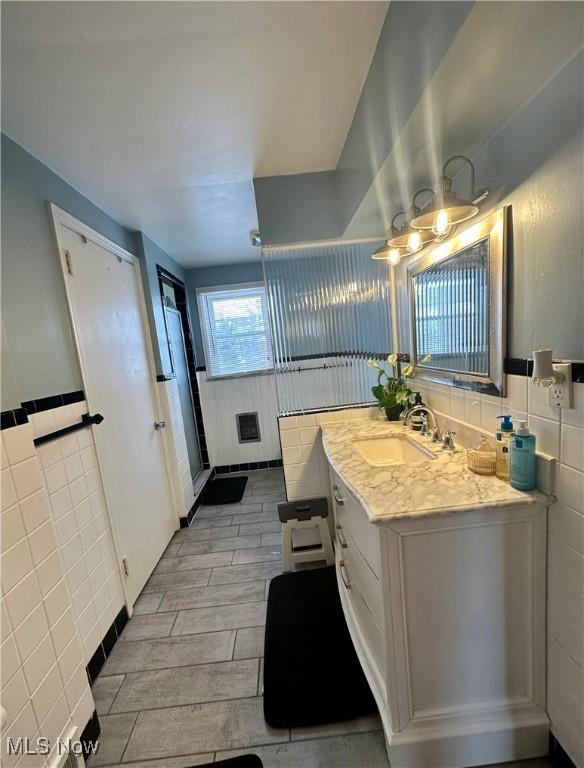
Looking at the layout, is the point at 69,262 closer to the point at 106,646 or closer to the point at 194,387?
the point at 106,646

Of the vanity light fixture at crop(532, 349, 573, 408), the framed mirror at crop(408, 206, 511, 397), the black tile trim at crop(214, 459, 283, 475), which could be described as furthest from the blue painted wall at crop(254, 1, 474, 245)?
the black tile trim at crop(214, 459, 283, 475)

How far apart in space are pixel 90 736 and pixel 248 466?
2.76 metres

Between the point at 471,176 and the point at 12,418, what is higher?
the point at 471,176

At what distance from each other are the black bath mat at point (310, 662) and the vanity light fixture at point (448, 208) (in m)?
1.87

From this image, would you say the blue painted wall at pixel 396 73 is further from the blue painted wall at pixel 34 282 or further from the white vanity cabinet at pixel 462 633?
the blue painted wall at pixel 34 282

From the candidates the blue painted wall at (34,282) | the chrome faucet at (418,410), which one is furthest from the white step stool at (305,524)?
the blue painted wall at (34,282)

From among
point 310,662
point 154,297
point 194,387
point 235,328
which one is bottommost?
point 310,662

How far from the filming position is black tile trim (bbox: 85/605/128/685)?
1.50 m

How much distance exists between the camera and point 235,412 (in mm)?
3832

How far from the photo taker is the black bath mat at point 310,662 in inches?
48.4

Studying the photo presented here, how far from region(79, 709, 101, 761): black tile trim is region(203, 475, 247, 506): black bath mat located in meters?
1.90

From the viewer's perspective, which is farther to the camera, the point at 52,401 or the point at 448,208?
the point at 52,401

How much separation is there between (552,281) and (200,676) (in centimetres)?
208

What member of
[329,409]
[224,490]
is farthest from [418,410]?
[224,490]
